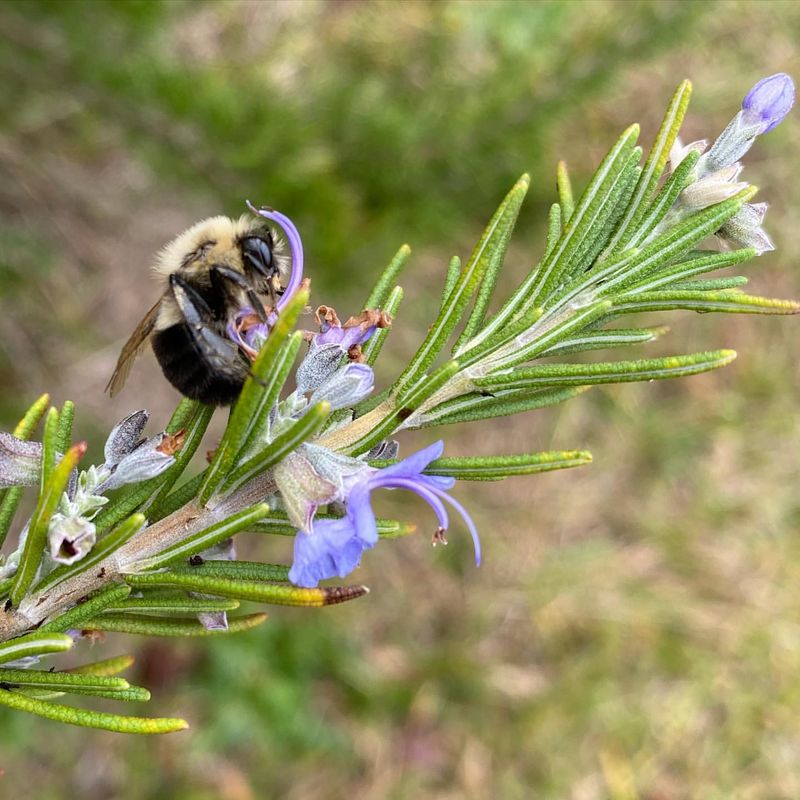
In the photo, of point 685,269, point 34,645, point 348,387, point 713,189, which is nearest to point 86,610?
point 34,645

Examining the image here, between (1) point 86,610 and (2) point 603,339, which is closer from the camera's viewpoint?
(1) point 86,610

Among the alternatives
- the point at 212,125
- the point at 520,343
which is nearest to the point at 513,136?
the point at 212,125

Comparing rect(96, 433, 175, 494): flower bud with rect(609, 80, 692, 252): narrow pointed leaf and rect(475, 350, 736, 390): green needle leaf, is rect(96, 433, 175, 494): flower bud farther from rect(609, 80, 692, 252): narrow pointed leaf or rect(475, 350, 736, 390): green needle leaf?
rect(609, 80, 692, 252): narrow pointed leaf

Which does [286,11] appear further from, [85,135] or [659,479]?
[659,479]

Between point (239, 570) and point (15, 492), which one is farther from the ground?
point (15, 492)

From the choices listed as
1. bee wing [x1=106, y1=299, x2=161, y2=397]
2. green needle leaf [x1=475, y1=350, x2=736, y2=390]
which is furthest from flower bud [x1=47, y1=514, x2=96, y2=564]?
green needle leaf [x1=475, y1=350, x2=736, y2=390]

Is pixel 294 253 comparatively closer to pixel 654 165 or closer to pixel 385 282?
pixel 385 282
